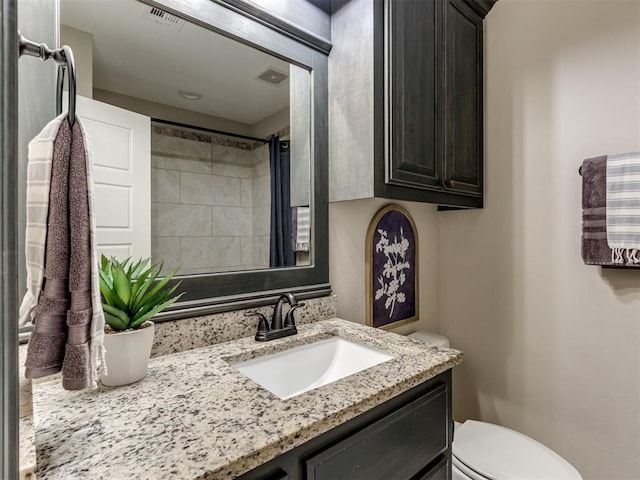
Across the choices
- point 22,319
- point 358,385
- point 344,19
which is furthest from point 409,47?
point 22,319

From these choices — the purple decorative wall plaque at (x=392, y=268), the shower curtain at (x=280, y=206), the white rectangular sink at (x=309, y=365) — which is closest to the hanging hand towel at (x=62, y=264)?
the white rectangular sink at (x=309, y=365)

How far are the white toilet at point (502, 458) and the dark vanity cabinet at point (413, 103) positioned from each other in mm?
998

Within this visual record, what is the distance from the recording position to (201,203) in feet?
3.46

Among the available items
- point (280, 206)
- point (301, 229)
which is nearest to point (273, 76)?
point (280, 206)

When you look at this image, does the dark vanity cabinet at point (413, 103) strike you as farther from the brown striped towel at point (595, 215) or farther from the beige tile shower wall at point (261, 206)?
the brown striped towel at point (595, 215)

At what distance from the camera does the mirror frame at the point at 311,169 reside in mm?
1021

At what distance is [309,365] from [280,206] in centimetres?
59

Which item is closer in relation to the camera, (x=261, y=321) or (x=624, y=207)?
(x=261, y=321)

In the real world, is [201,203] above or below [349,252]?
above

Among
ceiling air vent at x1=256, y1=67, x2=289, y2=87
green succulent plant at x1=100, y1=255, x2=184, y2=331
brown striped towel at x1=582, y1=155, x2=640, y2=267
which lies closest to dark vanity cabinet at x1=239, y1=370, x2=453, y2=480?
green succulent plant at x1=100, y1=255, x2=184, y2=331

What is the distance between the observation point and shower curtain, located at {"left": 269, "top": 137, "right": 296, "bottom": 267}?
4.03 feet

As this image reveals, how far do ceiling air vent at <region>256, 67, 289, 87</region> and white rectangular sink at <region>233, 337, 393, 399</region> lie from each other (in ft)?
3.21

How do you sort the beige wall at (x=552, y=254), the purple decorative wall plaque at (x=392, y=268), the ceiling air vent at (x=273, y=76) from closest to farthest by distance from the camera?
the ceiling air vent at (x=273, y=76)
the beige wall at (x=552, y=254)
the purple decorative wall plaque at (x=392, y=268)

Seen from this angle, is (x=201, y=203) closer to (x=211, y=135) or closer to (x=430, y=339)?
(x=211, y=135)
